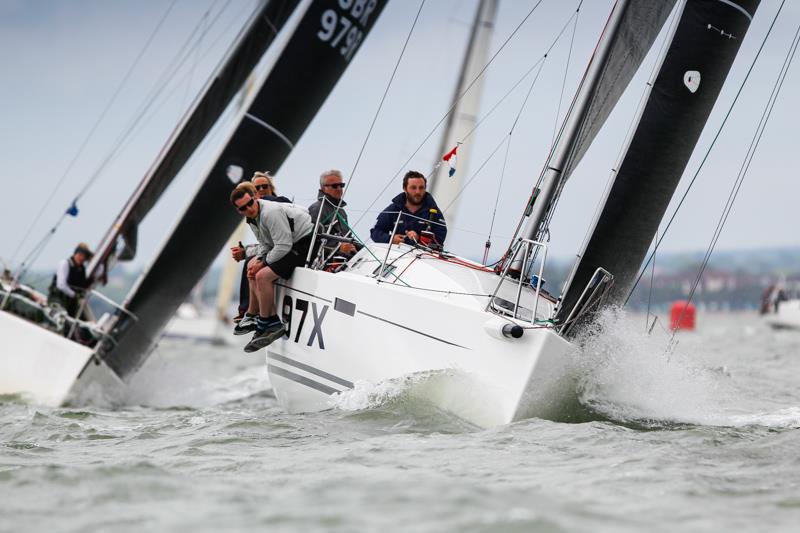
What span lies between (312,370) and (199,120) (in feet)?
13.4

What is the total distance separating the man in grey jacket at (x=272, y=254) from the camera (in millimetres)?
6184

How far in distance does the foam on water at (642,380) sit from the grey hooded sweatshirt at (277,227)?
201 cm

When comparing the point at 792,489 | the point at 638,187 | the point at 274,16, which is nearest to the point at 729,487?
the point at 792,489

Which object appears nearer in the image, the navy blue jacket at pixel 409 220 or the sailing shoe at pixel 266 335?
the sailing shoe at pixel 266 335

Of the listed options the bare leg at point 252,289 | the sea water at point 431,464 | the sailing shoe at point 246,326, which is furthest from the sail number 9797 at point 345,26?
the sea water at point 431,464

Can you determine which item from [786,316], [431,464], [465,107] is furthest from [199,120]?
[786,316]

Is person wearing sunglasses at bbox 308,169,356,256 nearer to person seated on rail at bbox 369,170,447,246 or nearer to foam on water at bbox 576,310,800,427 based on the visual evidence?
person seated on rail at bbox 369,170,447,246

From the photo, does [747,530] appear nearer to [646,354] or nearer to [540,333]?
[540,333]

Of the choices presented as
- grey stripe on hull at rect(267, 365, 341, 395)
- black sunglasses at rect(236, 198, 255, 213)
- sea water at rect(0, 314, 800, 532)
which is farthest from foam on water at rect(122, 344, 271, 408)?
black sunglasses at rect(236, 198, 255, 213)

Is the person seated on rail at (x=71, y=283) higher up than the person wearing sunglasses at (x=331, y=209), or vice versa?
the person wearing sunglasses at (x=331, y=209)

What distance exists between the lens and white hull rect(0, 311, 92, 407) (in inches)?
320

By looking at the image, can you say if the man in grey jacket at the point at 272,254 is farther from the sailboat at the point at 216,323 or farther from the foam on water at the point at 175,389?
the sailboat at the point at 216,323

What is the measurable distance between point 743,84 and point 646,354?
1.85 metres

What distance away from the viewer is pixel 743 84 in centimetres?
614
